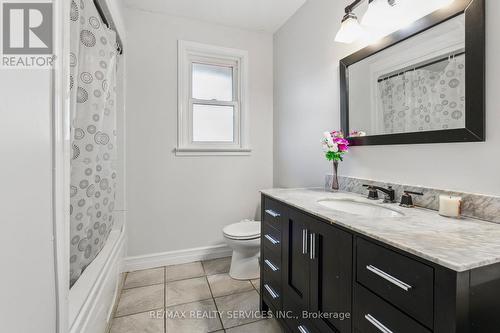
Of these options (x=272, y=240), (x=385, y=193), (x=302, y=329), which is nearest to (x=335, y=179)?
(x=385, y=193)

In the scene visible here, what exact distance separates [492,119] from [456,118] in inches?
5.1

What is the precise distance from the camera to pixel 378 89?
59.5 inches

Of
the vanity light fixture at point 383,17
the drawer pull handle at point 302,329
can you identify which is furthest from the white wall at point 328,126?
the drawer pull handle at point 302,329

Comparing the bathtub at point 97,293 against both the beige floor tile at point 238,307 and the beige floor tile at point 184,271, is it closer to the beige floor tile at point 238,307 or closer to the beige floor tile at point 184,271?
the beige floor tile at point 184,271

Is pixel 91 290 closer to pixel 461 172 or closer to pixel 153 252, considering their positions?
pixel 153 252

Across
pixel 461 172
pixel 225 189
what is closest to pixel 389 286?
pixel 461 172

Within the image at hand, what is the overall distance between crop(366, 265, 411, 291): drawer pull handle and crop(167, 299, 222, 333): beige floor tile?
3.88ft

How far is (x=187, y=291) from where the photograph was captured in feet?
6.42

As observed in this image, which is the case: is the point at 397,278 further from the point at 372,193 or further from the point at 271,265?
the point at 271,265

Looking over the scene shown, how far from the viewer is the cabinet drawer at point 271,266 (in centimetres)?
145

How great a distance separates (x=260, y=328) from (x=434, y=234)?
1238 mm

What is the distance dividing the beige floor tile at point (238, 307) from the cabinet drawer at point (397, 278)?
42.6 inches

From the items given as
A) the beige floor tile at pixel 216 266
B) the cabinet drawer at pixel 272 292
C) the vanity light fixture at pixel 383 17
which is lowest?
the beige floor tile at pixel 216 266

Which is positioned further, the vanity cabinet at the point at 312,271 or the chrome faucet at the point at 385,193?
the chrome faucet at the point at 385,193
